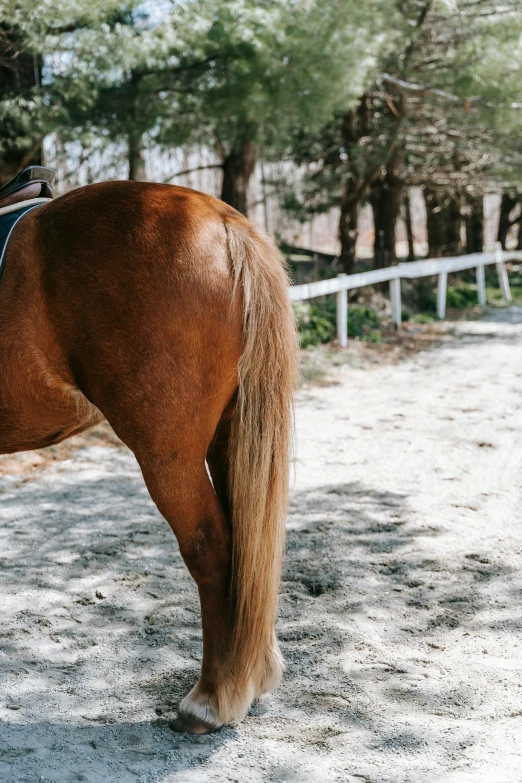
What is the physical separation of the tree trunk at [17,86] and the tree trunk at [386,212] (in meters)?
7.44

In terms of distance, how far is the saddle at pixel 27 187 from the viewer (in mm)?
2387

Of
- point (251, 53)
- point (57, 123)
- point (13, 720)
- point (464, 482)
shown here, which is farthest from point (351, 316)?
point (13, 720)

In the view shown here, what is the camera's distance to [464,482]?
15.3ft

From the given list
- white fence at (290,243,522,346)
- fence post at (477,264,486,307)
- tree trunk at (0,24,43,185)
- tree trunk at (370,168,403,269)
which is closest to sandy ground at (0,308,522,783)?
white fence at (290,243,522,346)

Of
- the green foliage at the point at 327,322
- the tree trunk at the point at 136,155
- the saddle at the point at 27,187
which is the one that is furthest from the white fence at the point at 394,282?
the saddle at the point at 27,187

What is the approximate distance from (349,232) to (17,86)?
7.27 metres

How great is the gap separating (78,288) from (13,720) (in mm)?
1362

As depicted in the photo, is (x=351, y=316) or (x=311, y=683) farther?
(x=351, y=316)

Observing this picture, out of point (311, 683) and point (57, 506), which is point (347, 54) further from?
point (311, 683)

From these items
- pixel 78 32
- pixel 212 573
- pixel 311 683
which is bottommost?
pixel 311 683

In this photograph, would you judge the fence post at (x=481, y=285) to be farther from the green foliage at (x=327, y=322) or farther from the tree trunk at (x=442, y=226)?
the green foliage at (x=327, y=322)

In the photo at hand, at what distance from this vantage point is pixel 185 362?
2.13m

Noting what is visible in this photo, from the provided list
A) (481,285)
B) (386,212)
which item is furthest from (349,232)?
(481,285)

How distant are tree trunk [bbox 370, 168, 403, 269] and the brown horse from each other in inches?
437
